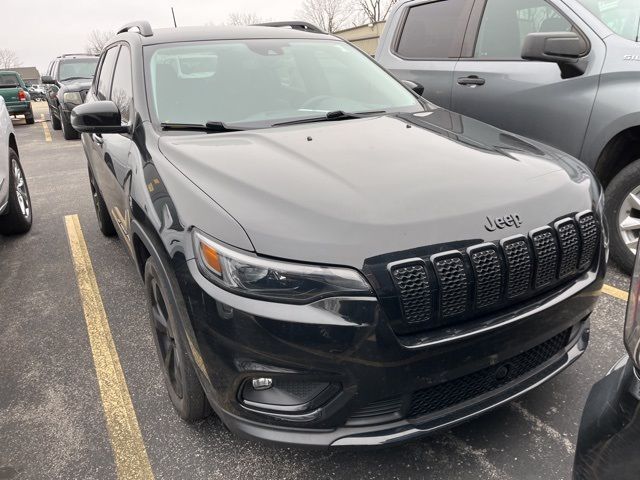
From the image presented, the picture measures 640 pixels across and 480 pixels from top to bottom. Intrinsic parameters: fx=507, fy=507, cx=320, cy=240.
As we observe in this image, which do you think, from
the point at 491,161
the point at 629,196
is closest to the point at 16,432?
the point at 491,161

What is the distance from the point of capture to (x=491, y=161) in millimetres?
2074

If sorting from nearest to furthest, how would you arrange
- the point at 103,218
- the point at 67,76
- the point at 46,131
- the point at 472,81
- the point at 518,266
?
the point at 518,266, the point at 472,81, the point at 103,218, the point at 67,76, the point at 46,131

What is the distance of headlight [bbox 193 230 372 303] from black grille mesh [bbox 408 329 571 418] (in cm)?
46

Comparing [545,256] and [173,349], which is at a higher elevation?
[545,256]

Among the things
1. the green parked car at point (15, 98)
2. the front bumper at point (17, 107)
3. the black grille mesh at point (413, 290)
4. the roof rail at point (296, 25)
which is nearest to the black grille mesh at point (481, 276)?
the black grille mesh at point (413, 290)

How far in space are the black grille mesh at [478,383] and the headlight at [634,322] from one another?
2.17 feet

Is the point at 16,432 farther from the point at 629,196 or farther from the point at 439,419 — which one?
the point at 629,196

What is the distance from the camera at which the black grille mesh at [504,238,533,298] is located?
1687 millimetres

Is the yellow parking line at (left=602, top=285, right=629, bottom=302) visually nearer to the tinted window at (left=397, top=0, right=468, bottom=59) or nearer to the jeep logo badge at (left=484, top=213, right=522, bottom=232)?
the jeep logo badge at (left=484, top=213, right=522, bottom=232)

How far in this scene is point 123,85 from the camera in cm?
309

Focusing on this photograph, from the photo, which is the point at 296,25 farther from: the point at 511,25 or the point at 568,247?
the point at 568,247

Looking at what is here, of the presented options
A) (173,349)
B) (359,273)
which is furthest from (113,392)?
(359,273)

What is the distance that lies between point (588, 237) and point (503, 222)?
0.47 metres

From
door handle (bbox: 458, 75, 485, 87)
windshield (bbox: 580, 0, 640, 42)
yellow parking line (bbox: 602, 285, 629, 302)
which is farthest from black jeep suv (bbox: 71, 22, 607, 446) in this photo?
door handle (bbox: 458, 75, 485, 87)
